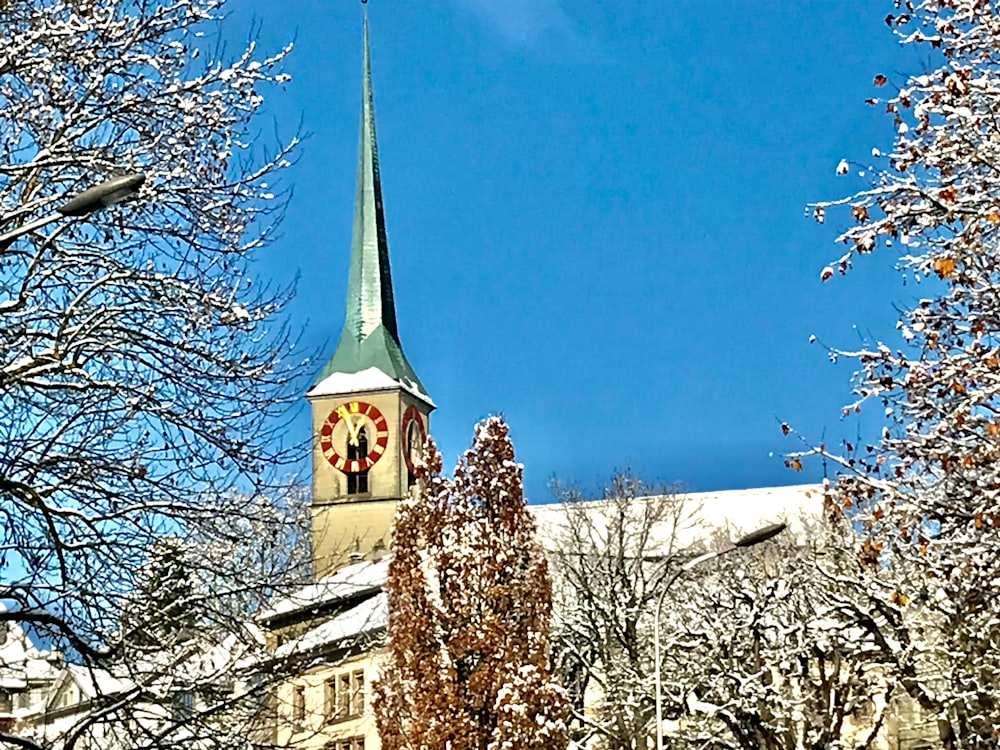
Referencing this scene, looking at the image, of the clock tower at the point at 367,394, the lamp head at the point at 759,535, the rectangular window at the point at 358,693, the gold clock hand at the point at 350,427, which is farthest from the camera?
the gold clock hand at the point at 350,427

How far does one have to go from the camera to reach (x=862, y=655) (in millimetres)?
26406

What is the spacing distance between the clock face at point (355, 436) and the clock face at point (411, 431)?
117 cm

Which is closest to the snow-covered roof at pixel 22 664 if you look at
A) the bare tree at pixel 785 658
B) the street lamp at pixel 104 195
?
the street lamp at pixel 104 195

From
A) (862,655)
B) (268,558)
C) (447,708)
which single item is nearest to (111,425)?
(268,558)

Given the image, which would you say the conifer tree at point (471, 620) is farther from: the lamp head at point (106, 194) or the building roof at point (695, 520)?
the lamp head at point (106, 194)

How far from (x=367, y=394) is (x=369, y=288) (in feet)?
20.8

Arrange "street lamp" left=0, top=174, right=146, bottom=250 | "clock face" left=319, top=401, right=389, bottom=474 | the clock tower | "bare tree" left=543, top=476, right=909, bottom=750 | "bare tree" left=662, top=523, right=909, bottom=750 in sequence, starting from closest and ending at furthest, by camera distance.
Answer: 1. "street lamp" left=0, top=174, right=146, bottom=250
2. "bare tree" left=662, top=523, right=909, bottom=750
3. "bare tree" left=543, top=476, right=909, bottom=750
4. the clock tower
5. "clock face" left=319, top=401, right=389, bottom=474

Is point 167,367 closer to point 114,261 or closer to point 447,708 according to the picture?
point 114,261

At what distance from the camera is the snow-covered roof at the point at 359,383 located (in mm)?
92125

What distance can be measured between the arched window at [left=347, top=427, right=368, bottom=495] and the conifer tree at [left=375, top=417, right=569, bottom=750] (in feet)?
185

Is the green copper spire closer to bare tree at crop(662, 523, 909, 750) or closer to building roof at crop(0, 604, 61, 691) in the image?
bare tree at crop(662, 523, 909, 750)

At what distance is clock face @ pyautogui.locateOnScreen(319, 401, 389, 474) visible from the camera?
9112cm

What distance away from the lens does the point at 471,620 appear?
31.2 m

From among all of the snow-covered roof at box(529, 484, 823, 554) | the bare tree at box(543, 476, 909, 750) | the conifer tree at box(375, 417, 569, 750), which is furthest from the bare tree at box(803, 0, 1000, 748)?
the snow-covered roof at box(529, 484, 823, 554)
